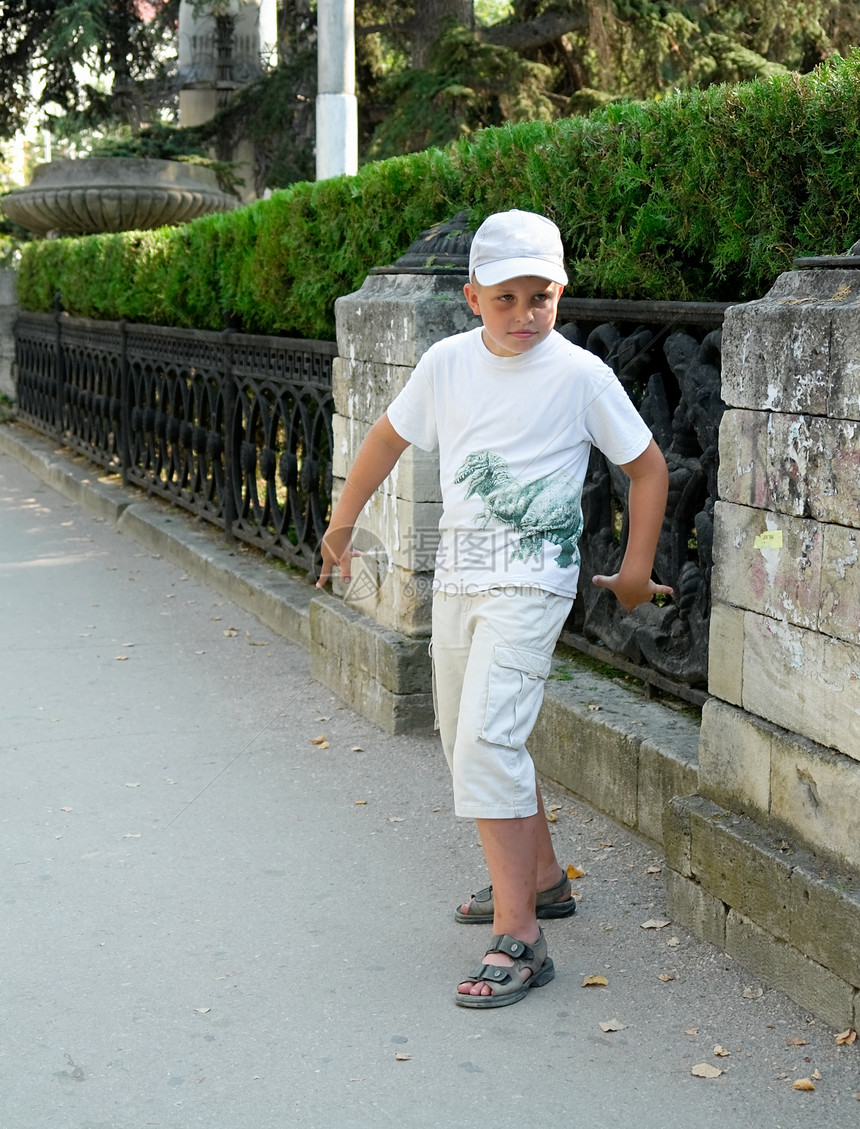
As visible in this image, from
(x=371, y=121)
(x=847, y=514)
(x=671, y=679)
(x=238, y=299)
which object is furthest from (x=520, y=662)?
(x=371, y=121)

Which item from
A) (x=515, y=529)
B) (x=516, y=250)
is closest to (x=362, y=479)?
(x=515, y=529)

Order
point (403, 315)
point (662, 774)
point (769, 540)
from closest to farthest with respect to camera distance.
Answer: point (769, 540) → point (662, 774) → point (403, 315)

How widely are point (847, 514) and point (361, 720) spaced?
2.78 metres

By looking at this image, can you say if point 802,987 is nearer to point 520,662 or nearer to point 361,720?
point 520,662

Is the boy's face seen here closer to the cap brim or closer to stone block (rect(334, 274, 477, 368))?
the cap brim

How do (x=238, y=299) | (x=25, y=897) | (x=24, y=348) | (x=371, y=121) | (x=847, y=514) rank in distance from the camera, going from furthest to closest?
1. (x=371, y=121)
2. (x=24, y=348)
3. (x=238, y=299)
4. (x=25, y=897)
5. (x=847, y=514)

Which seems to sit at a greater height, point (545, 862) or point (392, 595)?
point (392, 595)

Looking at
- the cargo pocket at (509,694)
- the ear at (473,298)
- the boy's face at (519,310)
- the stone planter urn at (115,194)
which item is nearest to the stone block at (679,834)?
the cargo pocket at (509,694)

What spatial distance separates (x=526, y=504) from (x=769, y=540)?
57cm

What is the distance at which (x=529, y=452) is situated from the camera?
3.16 meters

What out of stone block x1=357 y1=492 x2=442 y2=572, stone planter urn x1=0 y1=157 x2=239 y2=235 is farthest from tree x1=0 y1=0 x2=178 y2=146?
stone block x1=357 y1=492 x2=442 y2=572

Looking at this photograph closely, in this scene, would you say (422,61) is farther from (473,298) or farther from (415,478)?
(473,298)

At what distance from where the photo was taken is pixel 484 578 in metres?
3.17

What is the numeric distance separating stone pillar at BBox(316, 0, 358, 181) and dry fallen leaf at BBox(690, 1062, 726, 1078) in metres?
12.6
